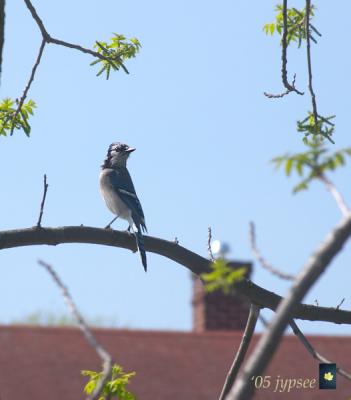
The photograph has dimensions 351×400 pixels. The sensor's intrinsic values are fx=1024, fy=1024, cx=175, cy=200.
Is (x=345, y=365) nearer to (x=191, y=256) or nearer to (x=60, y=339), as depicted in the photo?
(x=60, y=339)

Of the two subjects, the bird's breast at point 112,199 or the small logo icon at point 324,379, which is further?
the bird's breast at point 112,199

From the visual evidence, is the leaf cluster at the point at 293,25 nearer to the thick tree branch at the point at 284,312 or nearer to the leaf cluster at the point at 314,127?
the leaf cluster at the point at 314,127

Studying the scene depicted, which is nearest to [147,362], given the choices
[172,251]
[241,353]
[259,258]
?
[172,251]

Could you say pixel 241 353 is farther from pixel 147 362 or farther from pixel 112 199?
pixel 147 362

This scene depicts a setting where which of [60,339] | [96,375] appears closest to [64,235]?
[96,375]

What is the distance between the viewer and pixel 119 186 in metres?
12.7

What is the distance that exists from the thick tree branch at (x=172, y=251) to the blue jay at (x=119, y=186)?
485cm

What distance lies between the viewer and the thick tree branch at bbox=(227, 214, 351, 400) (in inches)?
95.4

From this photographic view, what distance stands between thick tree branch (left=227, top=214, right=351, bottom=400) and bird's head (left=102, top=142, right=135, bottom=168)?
437 inches

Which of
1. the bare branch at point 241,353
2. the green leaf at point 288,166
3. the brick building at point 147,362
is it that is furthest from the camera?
the brick building at point 147,362

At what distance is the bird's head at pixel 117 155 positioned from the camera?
13625 millimetres

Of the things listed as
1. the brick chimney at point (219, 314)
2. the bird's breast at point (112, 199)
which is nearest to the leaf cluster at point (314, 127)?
the bird's breast at point (112, 199)

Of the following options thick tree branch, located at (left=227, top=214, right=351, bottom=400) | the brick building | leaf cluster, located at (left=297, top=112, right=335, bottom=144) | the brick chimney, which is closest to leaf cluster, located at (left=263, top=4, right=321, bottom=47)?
leaf cluster, located at (left=297, top=112, right=335, bottom=144)

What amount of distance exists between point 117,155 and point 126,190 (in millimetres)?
1229
